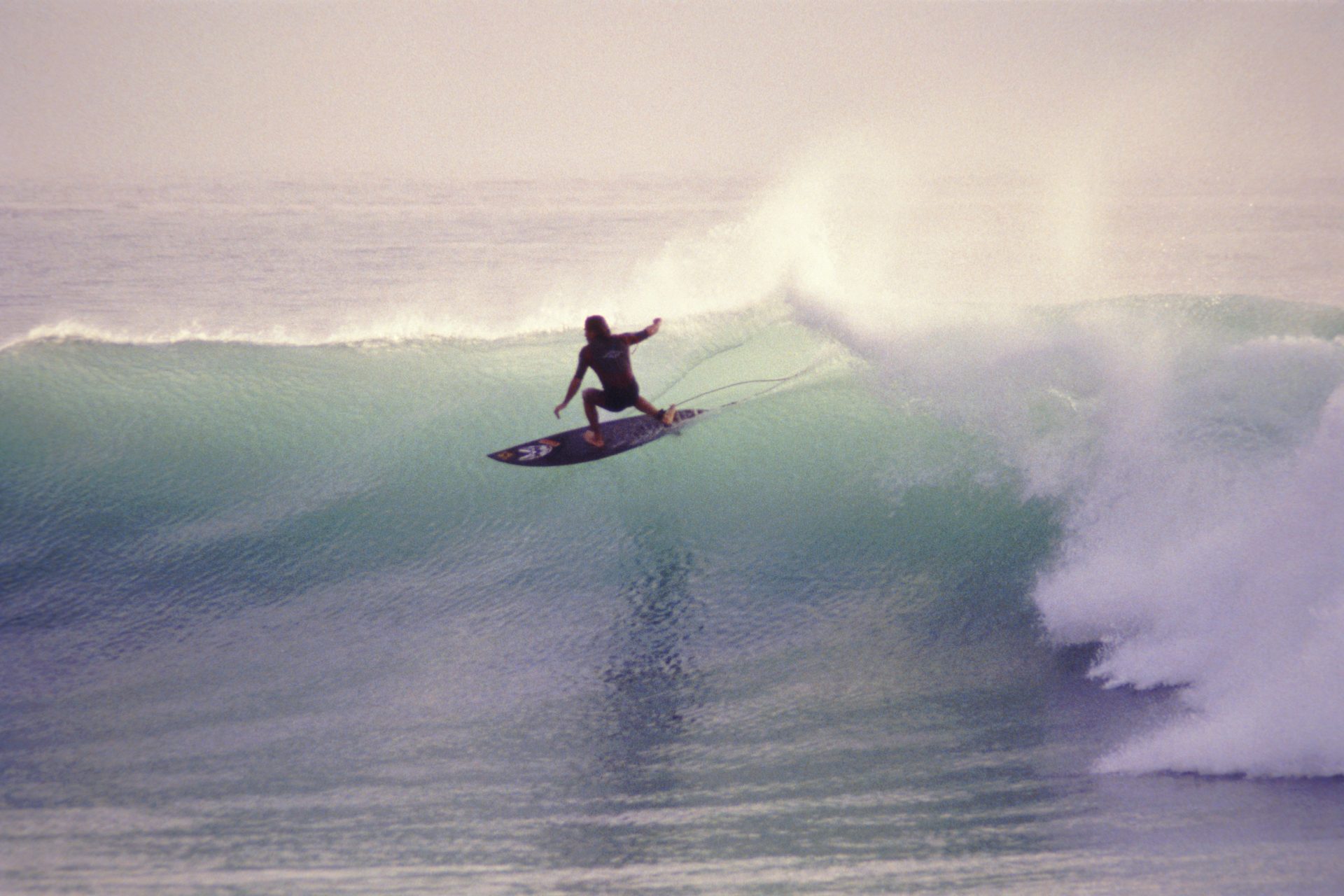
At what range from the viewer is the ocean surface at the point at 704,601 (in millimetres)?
3932

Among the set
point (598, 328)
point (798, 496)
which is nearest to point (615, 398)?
point (598, 328)

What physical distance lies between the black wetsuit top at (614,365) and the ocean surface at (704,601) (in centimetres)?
92

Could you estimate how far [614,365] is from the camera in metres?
6.54

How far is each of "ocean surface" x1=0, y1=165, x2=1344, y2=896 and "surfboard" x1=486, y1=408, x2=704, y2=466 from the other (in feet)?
1.06

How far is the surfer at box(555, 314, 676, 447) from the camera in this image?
6.39 metres

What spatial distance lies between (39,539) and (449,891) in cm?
477

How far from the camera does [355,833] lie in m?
4.05

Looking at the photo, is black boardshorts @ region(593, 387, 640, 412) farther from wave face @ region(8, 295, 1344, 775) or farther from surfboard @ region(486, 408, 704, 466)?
wave face @ region(8, 295, 1344, 775)

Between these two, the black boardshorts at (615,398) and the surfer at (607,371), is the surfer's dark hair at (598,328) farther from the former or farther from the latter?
the black boardshorts at (615,398)

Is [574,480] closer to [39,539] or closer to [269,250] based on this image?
[39,539]

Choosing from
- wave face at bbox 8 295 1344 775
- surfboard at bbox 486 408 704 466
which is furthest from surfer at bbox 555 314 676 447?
wave face at bbox 8 295 1344 775

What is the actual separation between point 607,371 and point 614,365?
2.4 inches

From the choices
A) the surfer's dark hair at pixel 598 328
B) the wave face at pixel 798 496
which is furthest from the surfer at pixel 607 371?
the wave face at pixel 798 496

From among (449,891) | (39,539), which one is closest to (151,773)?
(449,891)
